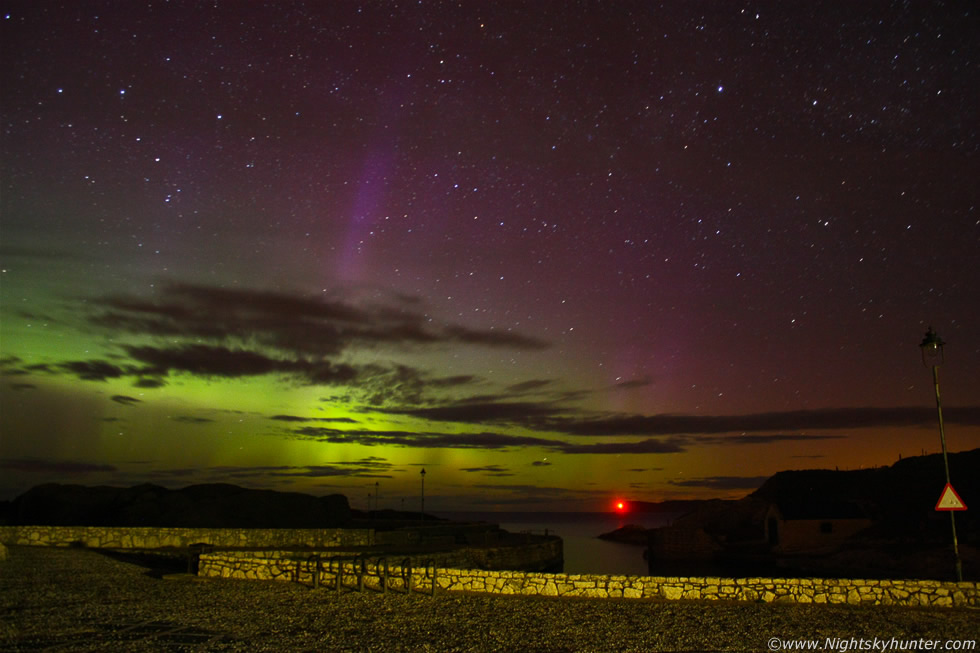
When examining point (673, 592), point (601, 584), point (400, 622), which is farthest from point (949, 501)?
point (400, 622)

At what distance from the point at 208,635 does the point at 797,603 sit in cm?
1043

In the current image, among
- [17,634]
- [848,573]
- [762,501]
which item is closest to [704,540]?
[762,501]

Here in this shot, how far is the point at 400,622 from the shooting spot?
11.5 metres

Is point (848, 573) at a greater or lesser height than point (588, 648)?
lesser

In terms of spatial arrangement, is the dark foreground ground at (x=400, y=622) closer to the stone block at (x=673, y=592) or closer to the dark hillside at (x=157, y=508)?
the stone block at (x=673, y=592)

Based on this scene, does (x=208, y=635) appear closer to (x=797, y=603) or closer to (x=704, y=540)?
(x=797, y=603)

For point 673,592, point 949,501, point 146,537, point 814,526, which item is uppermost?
point 949,501

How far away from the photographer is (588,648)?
980 cm

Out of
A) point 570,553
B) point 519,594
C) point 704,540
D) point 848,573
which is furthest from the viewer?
point 570,553

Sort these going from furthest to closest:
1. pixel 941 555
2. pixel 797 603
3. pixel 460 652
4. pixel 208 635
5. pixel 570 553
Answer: pixel 570 553, pixel 941 555, pixel 797 603, pixel 208 635, pixel 460 652

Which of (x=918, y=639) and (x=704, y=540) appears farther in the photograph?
(x=704, y=540)

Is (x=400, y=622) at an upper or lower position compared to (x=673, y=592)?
lower

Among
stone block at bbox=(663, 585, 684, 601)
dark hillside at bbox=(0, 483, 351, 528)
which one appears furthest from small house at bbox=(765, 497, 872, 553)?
stone block at bbox=(663, 585, 684, 601)

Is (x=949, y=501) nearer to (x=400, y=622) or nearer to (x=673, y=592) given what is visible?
(x=673, y=592)
